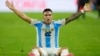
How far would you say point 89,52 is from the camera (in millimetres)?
14250

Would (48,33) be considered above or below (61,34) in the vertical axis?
→ above

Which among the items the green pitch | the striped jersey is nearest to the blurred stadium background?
the green pitch

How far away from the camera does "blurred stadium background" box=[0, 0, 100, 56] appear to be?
1459 cm

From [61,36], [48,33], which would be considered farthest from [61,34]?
[48,33]

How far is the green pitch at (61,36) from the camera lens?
14406 millimetres

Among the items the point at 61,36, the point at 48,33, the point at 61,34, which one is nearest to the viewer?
the point at 48,33

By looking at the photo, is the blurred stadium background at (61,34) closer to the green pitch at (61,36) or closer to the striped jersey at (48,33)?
the green pitch at (61,36)

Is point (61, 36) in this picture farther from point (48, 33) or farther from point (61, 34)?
point (48, 33)

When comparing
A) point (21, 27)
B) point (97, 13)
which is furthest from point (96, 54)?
point (97, 13)

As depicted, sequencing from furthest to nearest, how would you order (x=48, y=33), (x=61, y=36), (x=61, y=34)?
(x=61, y=34) → (x=61, y=36) → (x=48, y=33)

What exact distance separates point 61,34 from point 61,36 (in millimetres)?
473

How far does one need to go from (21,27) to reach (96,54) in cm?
629

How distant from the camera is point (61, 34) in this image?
18047 millimetres

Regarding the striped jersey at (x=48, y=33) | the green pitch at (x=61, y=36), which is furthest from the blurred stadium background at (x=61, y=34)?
the striped jersey at (x=48, y=33)
